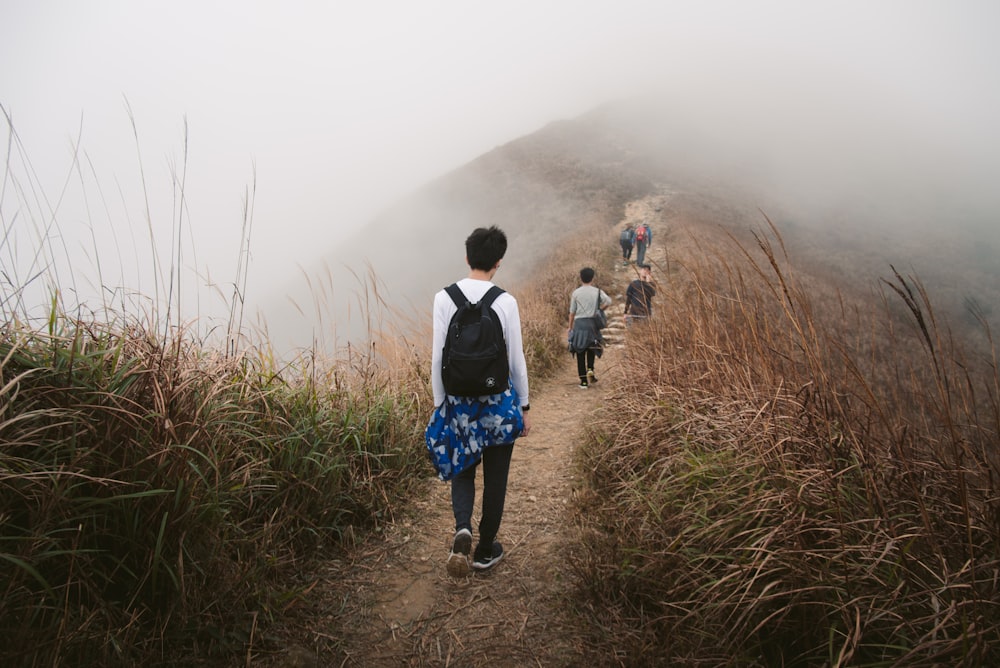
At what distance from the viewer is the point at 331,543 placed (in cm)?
268

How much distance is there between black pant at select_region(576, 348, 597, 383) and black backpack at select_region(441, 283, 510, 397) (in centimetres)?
440

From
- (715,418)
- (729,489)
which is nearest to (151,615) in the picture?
(729,489)

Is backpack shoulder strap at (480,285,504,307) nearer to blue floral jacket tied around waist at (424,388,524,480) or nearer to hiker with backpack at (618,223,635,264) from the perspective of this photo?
blue floral jacket tied around waist at (424,388,524,480)

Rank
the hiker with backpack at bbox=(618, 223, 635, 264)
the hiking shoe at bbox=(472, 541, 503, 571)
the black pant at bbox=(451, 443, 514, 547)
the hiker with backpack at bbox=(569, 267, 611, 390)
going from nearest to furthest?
the black pant at bbox=(451, 443, 514, 547) → the hiking shoe at bbox=(472, 541, 503, 571) → the hiker with backpack at bbox=(569, 267, 611, 390) → the hiker with backpack at bbox=(618, 223, 635, 264)

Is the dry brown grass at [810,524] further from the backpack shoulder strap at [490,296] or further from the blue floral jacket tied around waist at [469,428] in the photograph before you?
the backpack shoulder strap at [490,296]

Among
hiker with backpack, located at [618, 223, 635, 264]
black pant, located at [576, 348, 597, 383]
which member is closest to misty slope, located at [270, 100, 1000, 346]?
hiker with backpack, located at [618, 223, 635, 264]

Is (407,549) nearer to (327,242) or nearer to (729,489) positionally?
(729,489)

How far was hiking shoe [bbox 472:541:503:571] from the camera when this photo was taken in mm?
2650

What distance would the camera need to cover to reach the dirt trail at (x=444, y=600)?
6.75 feet

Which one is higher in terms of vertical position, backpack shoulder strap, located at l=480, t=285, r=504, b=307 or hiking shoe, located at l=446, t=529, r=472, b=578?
backpack shoulder strap, located at l=480, t=285, r=504, b=307

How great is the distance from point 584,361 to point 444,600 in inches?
183

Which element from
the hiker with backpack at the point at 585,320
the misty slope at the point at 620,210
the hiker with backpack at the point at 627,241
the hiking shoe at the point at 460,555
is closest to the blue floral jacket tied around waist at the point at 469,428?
A: the hiking shoe at the point at 460,555

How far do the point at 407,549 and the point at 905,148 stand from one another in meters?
51.3

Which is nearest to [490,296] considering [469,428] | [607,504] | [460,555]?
[469,428]
